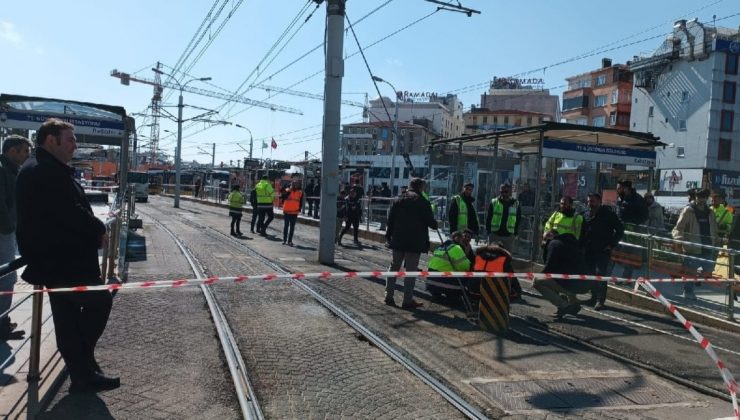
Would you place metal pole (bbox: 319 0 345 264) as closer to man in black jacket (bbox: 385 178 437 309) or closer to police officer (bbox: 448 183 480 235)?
police officer (bbox: 448 183 480 235)

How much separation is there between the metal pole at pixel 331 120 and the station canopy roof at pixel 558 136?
138 inches

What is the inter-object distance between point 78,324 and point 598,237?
8038mm

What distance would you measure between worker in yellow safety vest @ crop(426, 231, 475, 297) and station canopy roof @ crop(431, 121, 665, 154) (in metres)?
4.12

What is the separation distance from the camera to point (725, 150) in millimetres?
57594

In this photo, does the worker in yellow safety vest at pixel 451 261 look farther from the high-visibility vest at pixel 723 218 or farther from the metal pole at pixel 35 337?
the high-visibility vest at pixel 723 218

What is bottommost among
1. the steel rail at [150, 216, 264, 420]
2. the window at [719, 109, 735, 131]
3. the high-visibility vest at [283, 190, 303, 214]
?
the steel rail at [150, 216, 264, 420]

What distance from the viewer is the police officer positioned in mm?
11836

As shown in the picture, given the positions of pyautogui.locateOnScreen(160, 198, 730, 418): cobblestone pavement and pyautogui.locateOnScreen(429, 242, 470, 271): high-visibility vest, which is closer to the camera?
pyautogui.locateOnScreen(160, 198, 730, 418): cobblestone pavement

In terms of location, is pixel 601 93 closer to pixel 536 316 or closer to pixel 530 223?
pixel 530 223

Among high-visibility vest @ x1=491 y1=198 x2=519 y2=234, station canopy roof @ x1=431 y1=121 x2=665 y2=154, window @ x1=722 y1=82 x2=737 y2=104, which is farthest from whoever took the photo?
window @ x1=722 y1=82 x2=737 y2=104

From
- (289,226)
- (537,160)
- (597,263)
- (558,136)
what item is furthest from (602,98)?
Result: (597,263)

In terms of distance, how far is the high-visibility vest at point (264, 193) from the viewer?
2005cm

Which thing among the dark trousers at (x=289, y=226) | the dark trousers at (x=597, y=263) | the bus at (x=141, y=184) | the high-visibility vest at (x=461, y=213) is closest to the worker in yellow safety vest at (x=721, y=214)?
the dark trousers at (x=597, y=263)

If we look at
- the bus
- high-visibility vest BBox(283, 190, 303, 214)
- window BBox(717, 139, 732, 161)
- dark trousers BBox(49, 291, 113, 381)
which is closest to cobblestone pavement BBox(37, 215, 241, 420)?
dark trousers BBox(49, 291, 113, 381)
